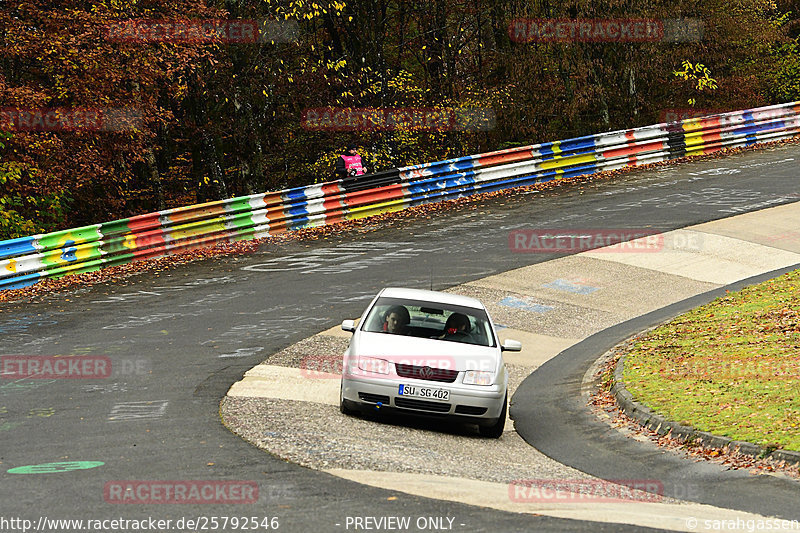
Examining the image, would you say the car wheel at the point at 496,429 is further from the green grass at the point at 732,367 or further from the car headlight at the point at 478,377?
the green grass at the point at 732,367

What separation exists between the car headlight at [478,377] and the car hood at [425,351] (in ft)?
0.22

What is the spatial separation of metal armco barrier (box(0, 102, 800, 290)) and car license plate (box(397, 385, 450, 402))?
1121 centimetres

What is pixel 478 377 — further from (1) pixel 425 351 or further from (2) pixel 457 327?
(2) pixel 457 327

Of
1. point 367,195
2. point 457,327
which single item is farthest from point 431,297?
point 367,195

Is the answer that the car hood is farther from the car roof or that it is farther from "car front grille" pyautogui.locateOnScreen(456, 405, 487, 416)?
the car roof

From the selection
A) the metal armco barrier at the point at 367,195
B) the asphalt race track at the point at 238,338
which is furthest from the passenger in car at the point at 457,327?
the metal armco barrier at the point at 367,195

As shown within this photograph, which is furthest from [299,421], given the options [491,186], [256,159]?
[256,159]

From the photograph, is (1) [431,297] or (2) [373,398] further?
(1) [431,297]

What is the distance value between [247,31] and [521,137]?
11.7 metres

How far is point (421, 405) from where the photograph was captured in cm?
1059

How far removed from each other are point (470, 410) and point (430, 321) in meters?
1.60

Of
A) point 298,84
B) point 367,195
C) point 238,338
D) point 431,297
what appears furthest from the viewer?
point 298,84

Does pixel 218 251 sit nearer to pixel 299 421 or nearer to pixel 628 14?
pixel 299 421

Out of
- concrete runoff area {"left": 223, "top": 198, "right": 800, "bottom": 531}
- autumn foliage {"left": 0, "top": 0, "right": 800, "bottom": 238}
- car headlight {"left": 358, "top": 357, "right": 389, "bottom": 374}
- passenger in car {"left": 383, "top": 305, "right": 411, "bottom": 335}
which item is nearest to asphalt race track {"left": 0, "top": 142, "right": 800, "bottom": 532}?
concrete runoff area {"left": 223, "top": 198, "right": 800, "bottom": 531}
